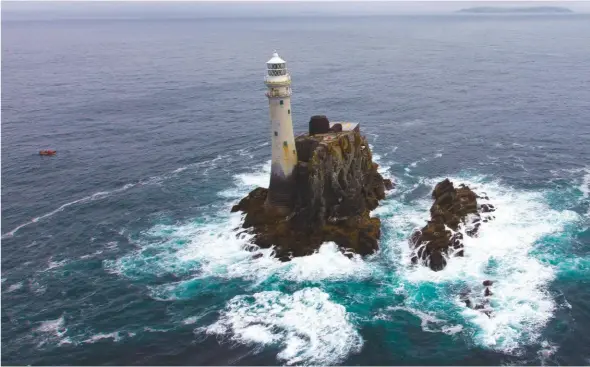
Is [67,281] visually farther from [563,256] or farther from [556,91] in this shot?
[556,91]

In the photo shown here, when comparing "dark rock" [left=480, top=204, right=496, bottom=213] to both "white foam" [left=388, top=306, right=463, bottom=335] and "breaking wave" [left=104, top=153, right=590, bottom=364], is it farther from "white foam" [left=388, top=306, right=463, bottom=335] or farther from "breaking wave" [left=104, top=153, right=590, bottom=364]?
"white foam" [left=388, top=306, right=463, bottom=335]

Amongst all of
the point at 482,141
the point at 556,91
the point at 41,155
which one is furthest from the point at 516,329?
the point at 556,91

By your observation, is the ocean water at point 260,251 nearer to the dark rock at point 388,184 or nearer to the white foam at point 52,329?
the white foam at point 52,329

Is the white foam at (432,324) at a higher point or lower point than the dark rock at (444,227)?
lower

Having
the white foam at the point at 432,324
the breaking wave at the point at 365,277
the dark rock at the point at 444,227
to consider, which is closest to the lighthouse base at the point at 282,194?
the breaking wave at the point at 365,277

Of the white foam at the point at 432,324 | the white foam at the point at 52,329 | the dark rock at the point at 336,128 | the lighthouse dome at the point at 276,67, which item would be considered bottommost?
the white foam at the point at 52,329

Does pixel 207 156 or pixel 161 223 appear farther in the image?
pixel 207 156

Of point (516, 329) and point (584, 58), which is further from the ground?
point (584, 58)

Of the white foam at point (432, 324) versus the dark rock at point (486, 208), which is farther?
the dark rock at point (486, 208)
